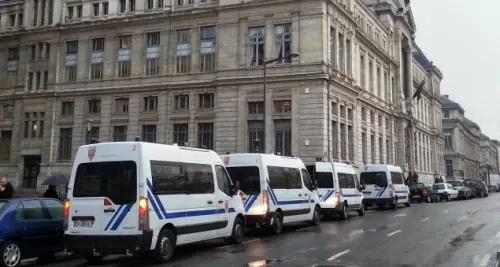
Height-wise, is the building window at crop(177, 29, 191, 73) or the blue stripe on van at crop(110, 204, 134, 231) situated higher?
the building window at crop(177, 29, 191, 73)

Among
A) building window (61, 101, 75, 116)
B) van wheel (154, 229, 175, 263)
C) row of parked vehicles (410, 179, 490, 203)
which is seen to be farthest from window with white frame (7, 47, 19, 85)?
van wheel (154, 229, 175, 263)

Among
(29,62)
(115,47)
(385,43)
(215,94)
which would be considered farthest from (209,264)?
(385,43)

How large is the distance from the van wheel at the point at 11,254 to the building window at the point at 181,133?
101 feet

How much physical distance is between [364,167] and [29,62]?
35938mm

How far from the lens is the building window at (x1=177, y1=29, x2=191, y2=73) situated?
42.3 meters

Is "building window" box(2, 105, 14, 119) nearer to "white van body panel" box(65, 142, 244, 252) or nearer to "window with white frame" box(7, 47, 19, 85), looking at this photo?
"window with white frame" box(7, 47, 19, 85)

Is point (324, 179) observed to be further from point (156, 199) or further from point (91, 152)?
point (91, 152)

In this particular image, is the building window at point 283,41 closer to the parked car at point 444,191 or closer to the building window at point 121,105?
the building window at point 121,105

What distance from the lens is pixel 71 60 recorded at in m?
46.7

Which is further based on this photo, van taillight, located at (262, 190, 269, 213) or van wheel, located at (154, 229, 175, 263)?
van taillight, located at (262, 190, 269, 213)

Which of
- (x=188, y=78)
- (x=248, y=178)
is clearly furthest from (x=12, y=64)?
(x=248, y=178)

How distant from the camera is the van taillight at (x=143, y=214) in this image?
1045 centimetres

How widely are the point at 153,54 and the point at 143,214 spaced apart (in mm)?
35017

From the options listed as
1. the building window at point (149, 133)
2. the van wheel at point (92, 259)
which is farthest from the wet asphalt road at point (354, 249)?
the building window at point (149, 133)
